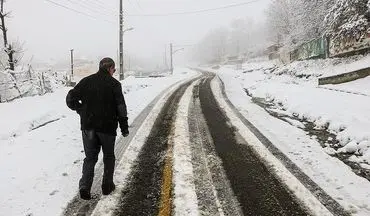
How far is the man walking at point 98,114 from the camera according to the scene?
18.6 feet

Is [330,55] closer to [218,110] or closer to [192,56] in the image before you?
[218,110]

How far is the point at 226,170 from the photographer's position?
264 inches

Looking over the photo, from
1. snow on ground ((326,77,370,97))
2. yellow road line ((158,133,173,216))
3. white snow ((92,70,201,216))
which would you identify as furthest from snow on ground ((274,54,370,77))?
yellow road line ((158,133,173,216))

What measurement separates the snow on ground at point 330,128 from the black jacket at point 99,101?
342cm

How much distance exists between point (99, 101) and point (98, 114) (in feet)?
0.64

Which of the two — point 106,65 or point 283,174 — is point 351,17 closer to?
point 283,174

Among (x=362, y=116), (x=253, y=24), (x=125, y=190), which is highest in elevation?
(x=253, y=24)

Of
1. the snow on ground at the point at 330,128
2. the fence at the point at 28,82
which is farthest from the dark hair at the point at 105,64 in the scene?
the fence at the point at 28,82

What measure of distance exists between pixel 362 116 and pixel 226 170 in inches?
194

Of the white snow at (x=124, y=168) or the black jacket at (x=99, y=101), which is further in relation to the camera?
the black jacket at (x=99, y=101)

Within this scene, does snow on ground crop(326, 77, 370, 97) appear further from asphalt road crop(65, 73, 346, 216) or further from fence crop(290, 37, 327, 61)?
fence crop(290, 37, 327, 61)

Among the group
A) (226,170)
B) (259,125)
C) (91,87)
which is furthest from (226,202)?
(259,125)

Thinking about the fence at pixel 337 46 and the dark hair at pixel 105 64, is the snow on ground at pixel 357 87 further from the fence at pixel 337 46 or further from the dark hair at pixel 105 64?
the dark hair at pixel 105 64

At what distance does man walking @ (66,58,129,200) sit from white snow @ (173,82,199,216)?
3.58 ft
